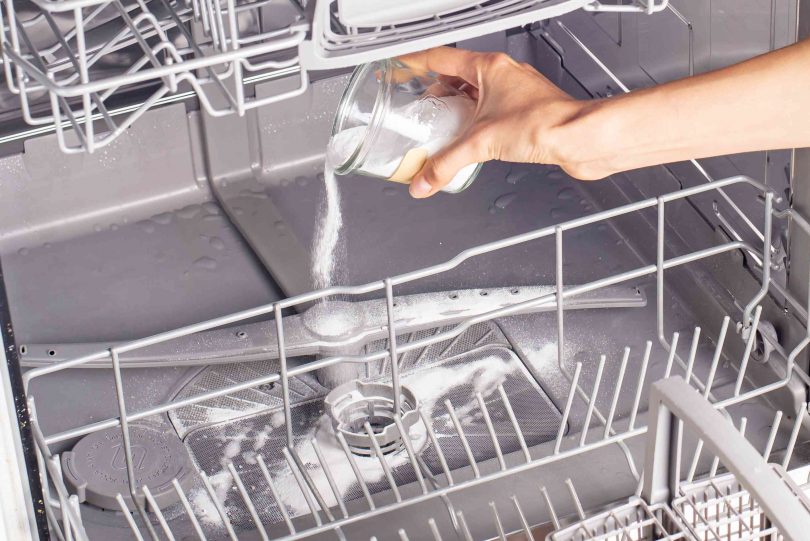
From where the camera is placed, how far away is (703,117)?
3.62ft

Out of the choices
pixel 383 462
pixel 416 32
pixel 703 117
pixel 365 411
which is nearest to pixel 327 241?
pixel 365 411

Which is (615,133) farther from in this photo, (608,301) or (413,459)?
(608,301)

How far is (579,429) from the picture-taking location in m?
1.38

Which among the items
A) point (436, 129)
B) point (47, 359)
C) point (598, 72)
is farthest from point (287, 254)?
point (436, 129)

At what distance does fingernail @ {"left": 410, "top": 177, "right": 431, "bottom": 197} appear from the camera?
1098mm

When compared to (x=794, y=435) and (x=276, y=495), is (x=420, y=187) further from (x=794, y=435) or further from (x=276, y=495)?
(x=794, y=435)

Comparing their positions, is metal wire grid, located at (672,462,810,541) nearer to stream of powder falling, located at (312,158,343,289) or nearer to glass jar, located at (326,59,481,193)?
glass jar, located at (326,59,481,193)

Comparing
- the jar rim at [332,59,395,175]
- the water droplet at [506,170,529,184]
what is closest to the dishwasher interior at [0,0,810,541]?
the water droplet at [506,170,529,184]

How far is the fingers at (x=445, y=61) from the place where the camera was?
3.69ft

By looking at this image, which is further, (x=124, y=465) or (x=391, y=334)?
(x=124, y=465)

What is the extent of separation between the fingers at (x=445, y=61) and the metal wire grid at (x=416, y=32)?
17 cm

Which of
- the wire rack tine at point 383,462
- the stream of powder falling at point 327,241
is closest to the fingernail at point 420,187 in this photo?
the wire rack tine at point 383,462

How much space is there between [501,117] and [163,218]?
0.76m

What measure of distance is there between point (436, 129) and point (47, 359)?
0.60 metres
